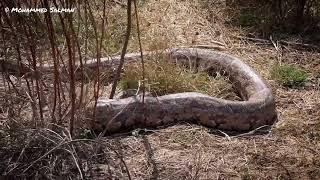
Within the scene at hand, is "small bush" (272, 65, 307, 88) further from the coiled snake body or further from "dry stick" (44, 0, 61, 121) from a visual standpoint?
"dry stick" (44, 0, 61, 121)

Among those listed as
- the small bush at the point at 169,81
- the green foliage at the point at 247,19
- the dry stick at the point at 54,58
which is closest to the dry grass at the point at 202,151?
the dry stick at the point at 54,58

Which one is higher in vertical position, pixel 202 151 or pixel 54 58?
pixel 54 58

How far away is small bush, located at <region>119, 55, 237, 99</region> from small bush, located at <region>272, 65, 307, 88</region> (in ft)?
2.05

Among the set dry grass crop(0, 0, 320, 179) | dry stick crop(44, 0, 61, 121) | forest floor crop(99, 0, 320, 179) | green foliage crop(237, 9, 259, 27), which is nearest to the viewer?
dry stick crop(44, 0, 61, 121)

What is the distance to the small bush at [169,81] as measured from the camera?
18.1ft

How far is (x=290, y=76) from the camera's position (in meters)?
5.95

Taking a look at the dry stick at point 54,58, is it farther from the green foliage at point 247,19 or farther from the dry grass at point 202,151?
the green foliage at point 247,19

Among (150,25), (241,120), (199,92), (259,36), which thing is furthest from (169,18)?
(241,120)

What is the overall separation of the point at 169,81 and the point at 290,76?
1.44 meters

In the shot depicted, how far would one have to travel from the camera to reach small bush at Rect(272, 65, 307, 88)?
233 inches

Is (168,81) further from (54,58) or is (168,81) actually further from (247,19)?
(247,19)

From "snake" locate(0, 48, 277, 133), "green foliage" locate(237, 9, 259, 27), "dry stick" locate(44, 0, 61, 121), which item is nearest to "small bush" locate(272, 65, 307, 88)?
"snake" locate(0, 48, 277, 133)

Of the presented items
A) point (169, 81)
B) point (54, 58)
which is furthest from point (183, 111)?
point (54, 58)

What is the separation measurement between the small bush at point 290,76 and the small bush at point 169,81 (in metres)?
0.62
